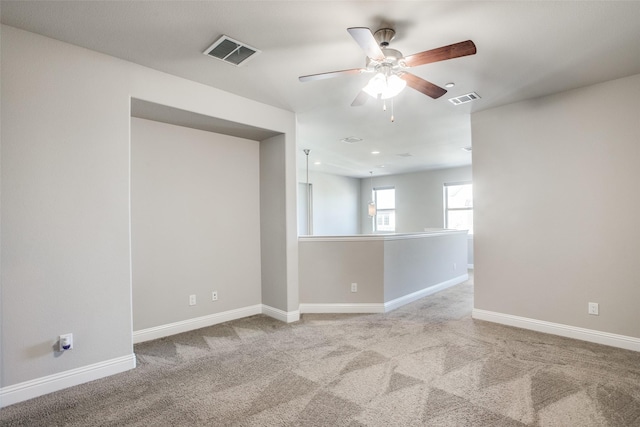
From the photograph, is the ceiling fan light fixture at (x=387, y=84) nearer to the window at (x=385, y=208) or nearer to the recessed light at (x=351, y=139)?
the recessed light at (x=351, y=139)

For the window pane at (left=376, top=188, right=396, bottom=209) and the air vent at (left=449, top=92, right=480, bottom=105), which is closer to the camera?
the air vent at (left=449, top=92, right=480, bottom=105)

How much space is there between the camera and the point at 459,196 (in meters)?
8.49

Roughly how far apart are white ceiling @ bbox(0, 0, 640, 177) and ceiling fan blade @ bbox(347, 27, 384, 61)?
28 cm

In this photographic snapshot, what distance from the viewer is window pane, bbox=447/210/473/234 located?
830 cm

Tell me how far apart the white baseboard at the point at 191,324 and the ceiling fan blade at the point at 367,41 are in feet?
10.9

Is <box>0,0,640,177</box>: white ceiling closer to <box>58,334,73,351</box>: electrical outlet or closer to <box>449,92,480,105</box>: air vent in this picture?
<box>449,92,480,105</box>: air vent

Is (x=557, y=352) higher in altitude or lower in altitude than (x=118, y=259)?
lower

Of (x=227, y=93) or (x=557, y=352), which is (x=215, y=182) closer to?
(x=227, y=93)

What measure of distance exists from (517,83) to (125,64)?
3656 millimetres

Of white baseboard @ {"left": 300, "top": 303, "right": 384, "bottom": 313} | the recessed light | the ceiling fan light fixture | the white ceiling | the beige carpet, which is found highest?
the white ceiling

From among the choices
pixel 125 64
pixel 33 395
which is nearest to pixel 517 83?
pixel 125 64

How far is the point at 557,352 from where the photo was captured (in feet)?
10.0

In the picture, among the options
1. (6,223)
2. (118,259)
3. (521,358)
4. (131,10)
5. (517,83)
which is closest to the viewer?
(131,10)

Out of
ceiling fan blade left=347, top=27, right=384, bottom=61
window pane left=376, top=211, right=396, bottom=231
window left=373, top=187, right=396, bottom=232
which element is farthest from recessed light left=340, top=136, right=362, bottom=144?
window pane left=376, top=211, right=396, bottom=231
